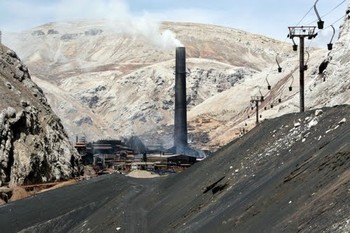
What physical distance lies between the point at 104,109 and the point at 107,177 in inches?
4434

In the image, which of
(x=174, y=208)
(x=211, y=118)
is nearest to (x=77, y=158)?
(x=174, y=208)

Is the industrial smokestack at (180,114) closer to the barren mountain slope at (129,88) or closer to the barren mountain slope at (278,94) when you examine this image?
the barren mountain slope at (278,94)


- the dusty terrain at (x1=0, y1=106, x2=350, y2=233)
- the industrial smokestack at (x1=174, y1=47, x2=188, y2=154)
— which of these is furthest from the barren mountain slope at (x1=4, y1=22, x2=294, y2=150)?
the dusty terrain at (x1=0, y1=106, x2=350, y2=233)

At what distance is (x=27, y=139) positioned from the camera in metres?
A: 44.0

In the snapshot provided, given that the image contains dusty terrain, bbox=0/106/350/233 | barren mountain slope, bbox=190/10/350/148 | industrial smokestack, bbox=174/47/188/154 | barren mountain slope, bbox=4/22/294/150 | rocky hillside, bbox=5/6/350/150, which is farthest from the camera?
barren mountain slope, bbox=4/22/294/150

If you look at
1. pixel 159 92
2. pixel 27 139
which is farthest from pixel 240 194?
pixel 159 92

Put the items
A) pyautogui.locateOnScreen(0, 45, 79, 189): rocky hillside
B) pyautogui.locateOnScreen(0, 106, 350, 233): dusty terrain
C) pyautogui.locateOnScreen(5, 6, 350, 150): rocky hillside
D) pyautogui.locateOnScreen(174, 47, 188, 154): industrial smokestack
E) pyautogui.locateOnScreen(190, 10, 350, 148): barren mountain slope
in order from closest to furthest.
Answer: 1. pyautogui.locateOnScreen(0, 106, 350, 233): dusty terrain
2. pyautogui.locateOnScreen(0, 45, 79, 189): rocky hillside
3. pyautogui.locateOnScreen(190, 10, 350, 148): barren mountain slope
4. pyautogui.locateOnScreen(174, 47, 188, 154): industrial smokestack
5. pyautogui.locateOnScreen(5, 6, 350, 150): rocky hillside

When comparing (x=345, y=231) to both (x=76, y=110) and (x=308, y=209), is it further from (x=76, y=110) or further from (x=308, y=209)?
(x=76, y=110)

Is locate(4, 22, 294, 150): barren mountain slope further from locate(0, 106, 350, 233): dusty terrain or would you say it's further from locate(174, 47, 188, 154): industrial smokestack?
locate(0, 106, 350, 233): dusty terrain

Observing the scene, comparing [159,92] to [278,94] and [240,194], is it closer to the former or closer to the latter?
[278,94]

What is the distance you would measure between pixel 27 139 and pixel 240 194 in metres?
27.8

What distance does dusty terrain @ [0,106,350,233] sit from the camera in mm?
14242

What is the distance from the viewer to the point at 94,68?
177500 millimetres

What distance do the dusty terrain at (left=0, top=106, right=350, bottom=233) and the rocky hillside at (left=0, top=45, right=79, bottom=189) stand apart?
29.8ft
